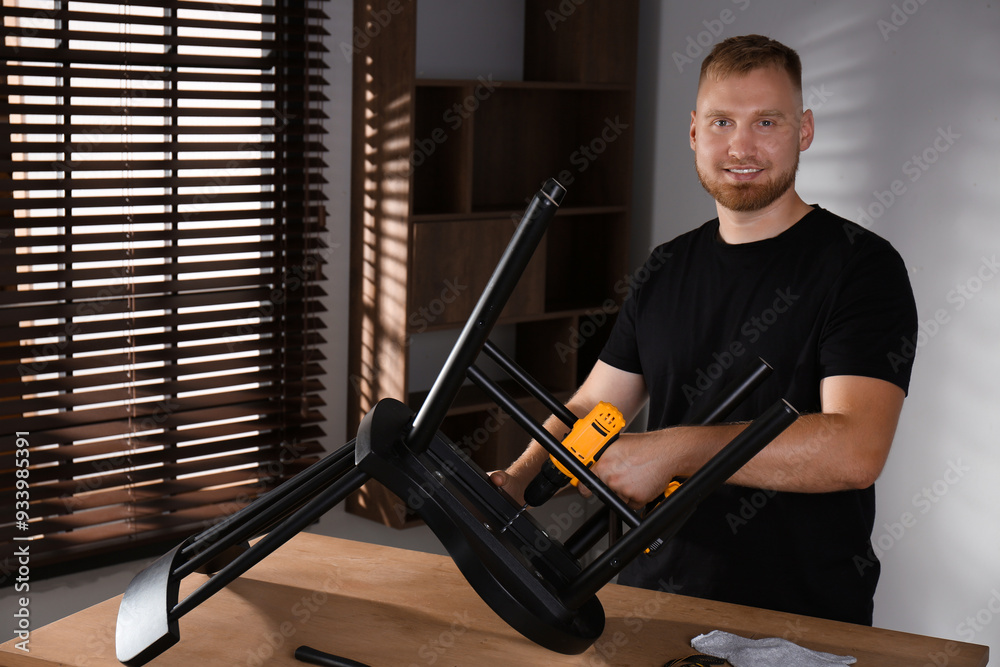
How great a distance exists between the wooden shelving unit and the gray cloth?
65.6 inches

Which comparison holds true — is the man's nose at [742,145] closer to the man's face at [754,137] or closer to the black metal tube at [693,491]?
the man's face at [754,137]

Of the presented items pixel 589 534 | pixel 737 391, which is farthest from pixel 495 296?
pixel 589 534

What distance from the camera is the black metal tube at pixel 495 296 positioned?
912 millimetres

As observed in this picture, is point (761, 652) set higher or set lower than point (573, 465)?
lower

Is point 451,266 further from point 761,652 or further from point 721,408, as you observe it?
point 761,652

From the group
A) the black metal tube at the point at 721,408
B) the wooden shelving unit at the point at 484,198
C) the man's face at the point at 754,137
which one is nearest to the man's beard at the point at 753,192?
the man's face at the point at 754,137

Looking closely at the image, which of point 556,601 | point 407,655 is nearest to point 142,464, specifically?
point 407,655

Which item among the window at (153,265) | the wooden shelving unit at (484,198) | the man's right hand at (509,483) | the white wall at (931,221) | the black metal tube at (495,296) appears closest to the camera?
the black metal tube at (495,296)

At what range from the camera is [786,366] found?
1592 mm

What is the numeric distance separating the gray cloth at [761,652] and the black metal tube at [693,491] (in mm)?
198

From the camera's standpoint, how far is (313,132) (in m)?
2.78

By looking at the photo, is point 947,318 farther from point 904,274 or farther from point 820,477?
point 820,477

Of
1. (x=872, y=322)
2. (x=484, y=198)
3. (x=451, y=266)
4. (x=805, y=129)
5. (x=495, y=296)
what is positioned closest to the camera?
(x=495, y=296)

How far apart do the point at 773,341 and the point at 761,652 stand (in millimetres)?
564
